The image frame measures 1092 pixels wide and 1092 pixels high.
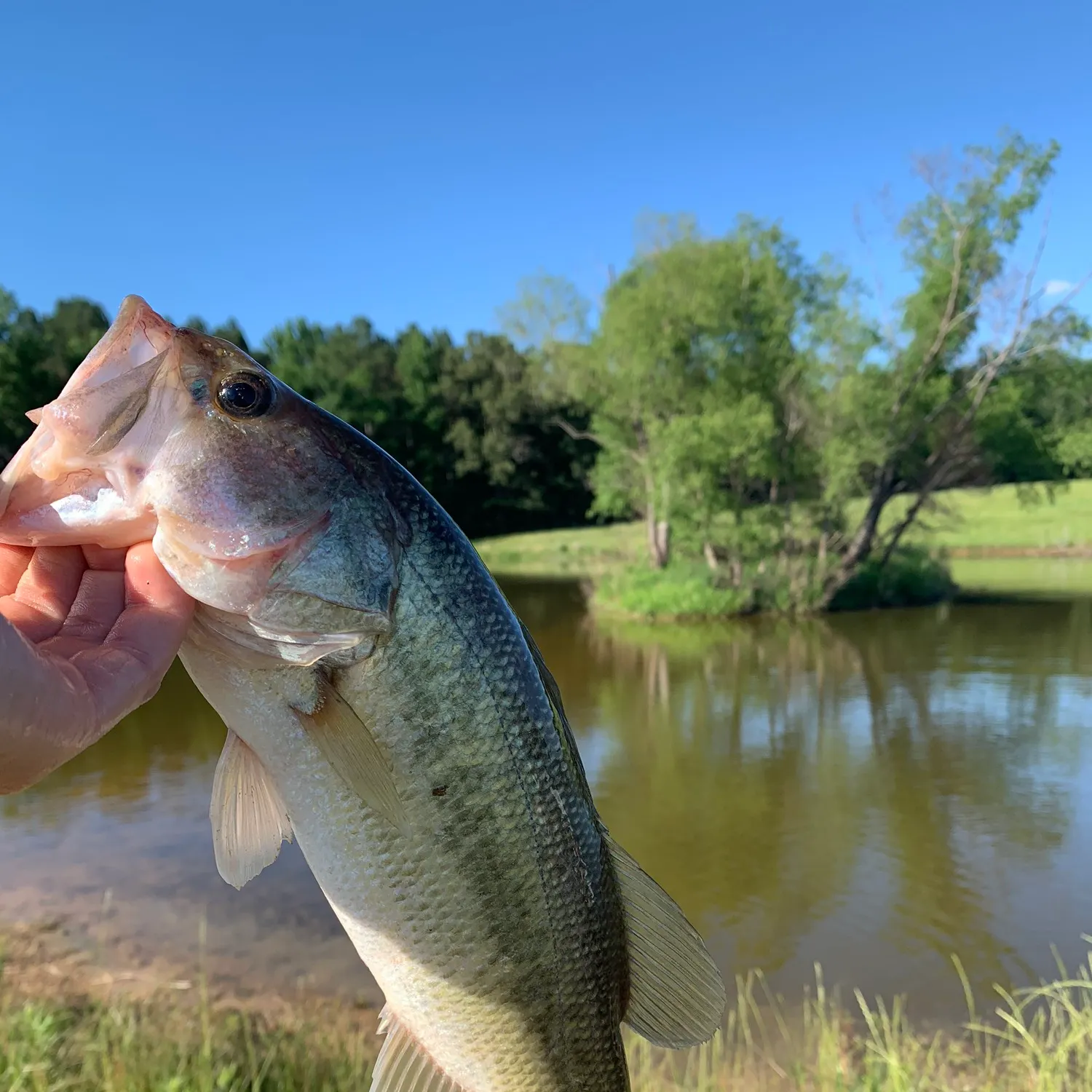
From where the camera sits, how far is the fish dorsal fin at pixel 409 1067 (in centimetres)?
171

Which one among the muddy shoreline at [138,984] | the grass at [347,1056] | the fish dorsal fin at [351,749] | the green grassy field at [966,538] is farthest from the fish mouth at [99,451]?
the green grassy field at [966,538]

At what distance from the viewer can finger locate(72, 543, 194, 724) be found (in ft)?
4.60

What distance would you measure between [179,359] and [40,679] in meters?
0.60

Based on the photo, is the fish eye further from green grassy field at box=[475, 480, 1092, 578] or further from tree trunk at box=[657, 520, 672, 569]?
green grassy field at box=[475, 480, 1092, 578]

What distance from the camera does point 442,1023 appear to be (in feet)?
5.49

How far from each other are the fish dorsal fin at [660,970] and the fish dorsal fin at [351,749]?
53 centimetres

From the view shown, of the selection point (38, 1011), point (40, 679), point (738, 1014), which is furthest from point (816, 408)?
point (40, 679)

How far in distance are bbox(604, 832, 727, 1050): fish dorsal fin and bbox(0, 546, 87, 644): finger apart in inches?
45.9

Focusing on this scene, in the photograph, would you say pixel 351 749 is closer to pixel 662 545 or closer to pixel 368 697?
pixel 368 697

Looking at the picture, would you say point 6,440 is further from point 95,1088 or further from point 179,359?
point 179,359

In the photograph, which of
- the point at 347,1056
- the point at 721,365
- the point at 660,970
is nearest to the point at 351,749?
the point at 660,970

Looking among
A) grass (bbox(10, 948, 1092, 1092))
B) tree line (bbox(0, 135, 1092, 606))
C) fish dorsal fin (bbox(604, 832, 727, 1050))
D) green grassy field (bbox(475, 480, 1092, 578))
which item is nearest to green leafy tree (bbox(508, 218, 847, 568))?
tree line (bbox(0, 135, 1092, 606))

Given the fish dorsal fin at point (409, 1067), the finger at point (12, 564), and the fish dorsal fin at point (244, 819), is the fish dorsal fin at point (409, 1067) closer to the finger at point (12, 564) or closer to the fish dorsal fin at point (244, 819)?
the fish dorsal fin at point (244, 819)

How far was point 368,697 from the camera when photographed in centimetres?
155
